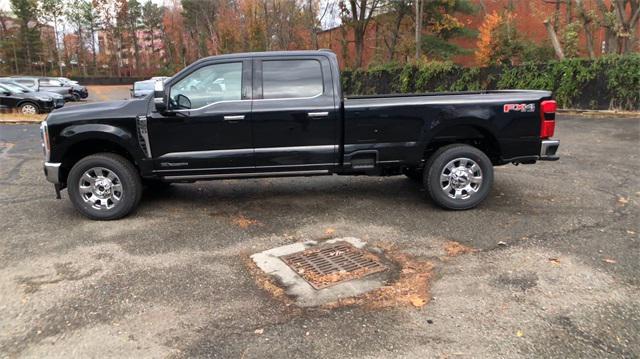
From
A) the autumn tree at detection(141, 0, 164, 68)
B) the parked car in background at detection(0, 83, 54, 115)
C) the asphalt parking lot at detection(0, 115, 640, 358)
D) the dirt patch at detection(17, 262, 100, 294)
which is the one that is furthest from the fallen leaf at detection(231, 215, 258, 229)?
the autumn tree at detection(141, 0, 164, 68)

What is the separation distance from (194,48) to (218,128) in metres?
65.1

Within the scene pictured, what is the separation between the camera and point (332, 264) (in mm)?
4457

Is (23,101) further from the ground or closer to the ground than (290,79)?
closer to the ground

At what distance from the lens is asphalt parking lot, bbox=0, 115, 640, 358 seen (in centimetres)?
324

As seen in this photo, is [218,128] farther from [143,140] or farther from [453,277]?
[453,277]

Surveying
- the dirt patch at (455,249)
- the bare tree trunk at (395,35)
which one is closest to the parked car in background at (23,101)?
the dirt patch at (455,249)

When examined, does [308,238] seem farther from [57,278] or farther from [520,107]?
[520,107]

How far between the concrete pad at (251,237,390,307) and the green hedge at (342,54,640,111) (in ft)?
35.9

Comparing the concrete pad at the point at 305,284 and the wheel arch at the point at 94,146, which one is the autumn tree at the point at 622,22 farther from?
the wheel arch at the point at 94,146

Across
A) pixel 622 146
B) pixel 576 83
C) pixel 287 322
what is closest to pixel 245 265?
pixel 287 322

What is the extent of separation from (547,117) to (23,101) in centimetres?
2046

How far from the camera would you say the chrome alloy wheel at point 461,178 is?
5.95 metres

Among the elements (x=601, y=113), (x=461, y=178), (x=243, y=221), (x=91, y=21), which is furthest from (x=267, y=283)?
(x=91, y=21)

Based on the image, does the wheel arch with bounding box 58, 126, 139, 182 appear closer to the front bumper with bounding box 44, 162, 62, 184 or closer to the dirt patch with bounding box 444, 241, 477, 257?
the front bumper with bounding box 44, 162, 62, 184
